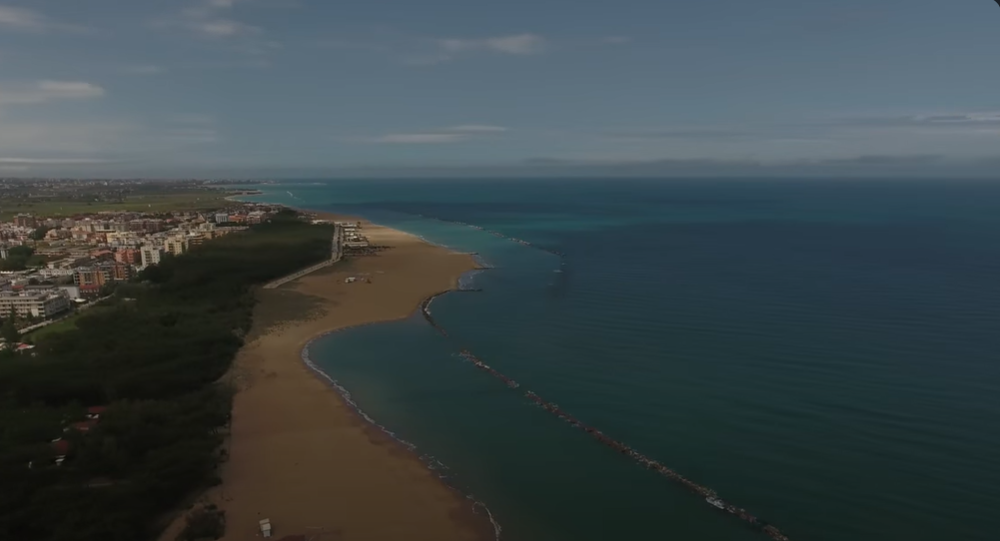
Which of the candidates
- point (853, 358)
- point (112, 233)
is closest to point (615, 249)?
point (853, 358)

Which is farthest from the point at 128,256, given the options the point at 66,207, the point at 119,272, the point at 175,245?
the point at 66,207

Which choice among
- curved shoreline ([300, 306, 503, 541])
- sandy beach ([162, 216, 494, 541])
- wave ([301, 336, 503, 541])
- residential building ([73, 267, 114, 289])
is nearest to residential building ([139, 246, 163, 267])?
residential building ([73, 267, 114, 289])

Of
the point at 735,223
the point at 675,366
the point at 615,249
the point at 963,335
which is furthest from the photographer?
the point at 735,223

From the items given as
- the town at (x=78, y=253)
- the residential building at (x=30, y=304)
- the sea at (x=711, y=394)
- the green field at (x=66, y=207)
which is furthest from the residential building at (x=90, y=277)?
the green field at (x=66, y=207)

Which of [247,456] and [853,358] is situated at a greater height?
[853,358]

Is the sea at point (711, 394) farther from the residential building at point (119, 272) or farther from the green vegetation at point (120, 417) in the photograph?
the residential building at point (119, 272)

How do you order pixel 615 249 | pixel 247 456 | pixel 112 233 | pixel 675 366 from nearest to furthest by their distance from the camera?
pixel 247 456, pixel 675 366, pixel 615 249, pixel 112 233

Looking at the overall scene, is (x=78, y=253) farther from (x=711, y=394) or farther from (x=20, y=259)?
(x=711, y=394)

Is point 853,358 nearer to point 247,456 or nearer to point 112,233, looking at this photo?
point 247,456
